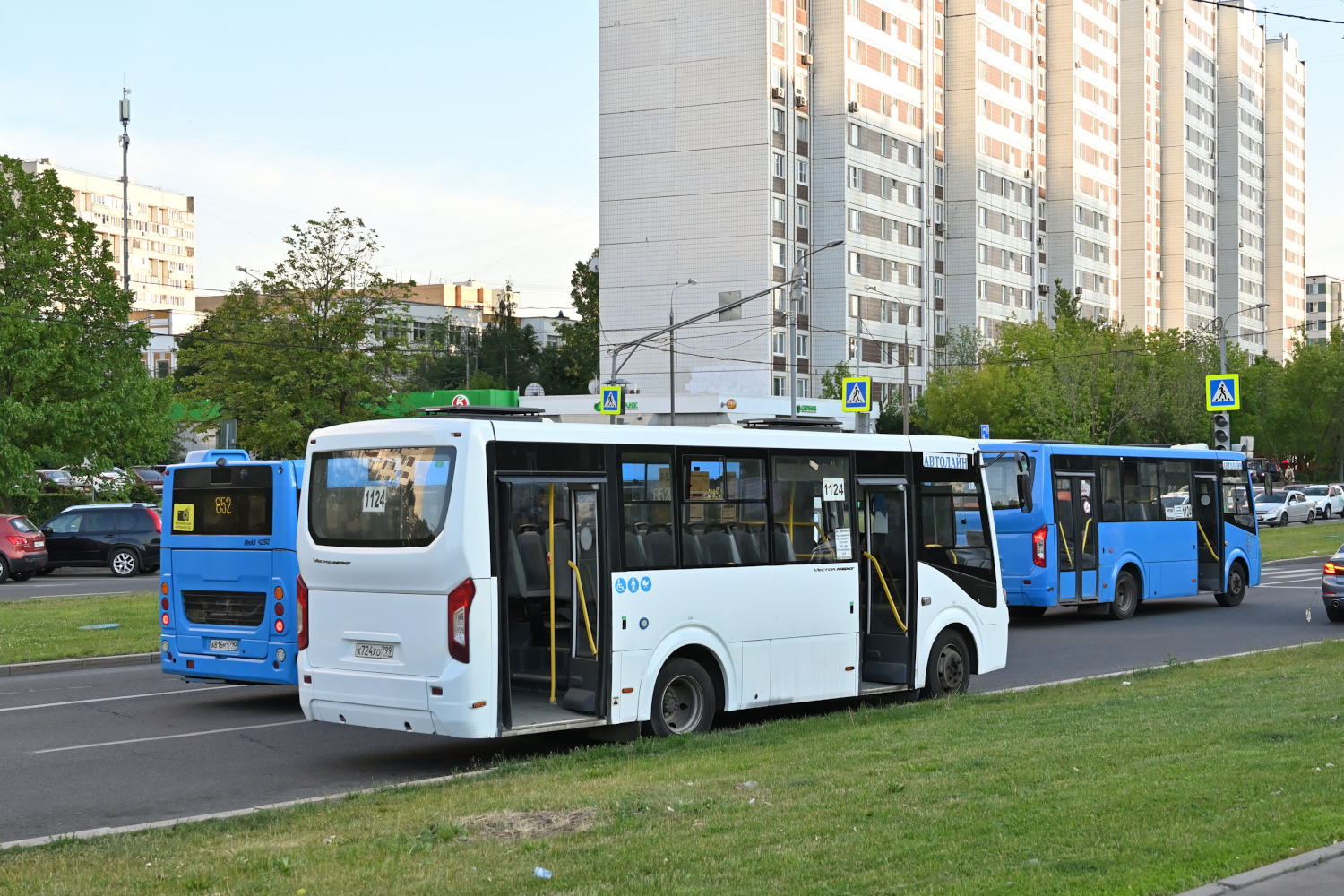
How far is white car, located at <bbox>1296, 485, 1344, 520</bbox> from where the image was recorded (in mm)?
71312

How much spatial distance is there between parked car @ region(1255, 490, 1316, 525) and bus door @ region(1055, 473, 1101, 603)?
1772 inches

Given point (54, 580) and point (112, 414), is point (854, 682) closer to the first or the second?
point (54, 580)

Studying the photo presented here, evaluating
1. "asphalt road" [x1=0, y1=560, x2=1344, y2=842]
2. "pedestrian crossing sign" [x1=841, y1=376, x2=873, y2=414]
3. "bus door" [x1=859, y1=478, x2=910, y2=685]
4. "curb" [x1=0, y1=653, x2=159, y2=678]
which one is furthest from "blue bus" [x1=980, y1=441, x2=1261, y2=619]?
"curb" [x1=0, y1=653, x2=159, y2=678]

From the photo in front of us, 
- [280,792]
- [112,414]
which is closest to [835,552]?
[280,792]

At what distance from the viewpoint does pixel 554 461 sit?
11180 millimetres

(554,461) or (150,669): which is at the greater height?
(554,461)

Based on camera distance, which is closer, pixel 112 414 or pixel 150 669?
pixel 150 669

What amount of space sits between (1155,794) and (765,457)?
17.6ft

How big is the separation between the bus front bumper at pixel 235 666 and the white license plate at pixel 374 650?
119 inches

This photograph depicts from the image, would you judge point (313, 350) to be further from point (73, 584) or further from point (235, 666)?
point (235, 666)

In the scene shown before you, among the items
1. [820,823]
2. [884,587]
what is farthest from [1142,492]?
[820,823]

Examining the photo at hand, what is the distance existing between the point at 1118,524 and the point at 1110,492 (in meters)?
0.58

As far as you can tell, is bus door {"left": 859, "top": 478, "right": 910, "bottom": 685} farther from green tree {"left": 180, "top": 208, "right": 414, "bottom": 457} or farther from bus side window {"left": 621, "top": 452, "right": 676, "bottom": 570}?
green tree {"left": 180, "top": 208, "right": 414, "bottom": 457}

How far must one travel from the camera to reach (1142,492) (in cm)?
2461
